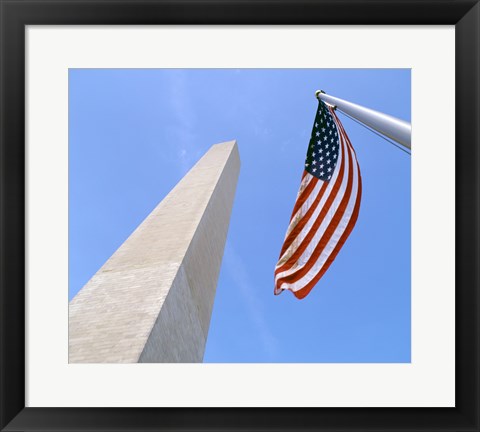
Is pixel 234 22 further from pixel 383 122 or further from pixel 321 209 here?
pixel 321 209

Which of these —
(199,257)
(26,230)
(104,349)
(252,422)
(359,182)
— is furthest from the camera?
(199,257)

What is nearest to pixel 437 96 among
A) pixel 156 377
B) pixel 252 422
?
pixel 252 422

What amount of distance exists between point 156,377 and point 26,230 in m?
1.44

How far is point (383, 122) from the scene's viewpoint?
3.75m

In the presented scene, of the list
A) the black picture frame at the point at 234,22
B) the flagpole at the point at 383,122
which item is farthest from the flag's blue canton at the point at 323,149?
the black picture frame at the point at 234,22

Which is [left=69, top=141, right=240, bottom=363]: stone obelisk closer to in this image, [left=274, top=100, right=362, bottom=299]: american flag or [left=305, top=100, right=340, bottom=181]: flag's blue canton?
[left=274, top=100, right=362, bottom=299]: american flag

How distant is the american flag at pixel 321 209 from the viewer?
519 cm

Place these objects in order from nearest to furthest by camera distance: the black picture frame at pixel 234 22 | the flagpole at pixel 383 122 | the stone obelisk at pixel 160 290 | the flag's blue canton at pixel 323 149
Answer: the flagpole at pixel 383 122, the black picture frame at pixel 234 22, the flag's blue canton at pixel 323 149, the stone obelisk at pixel 160 290

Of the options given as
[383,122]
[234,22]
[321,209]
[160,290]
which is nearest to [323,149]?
[321,209]

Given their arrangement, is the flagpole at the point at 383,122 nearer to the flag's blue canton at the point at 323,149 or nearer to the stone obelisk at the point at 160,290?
the flag's blue canton at the point at 323,149

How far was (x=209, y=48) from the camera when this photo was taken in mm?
4410

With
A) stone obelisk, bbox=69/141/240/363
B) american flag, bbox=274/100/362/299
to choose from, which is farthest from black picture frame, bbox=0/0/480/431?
Answer: stone obelisk, bbox=69/141/240/363

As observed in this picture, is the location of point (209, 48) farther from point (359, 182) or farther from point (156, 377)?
point (156, 377)

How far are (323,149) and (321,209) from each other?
609 mm
